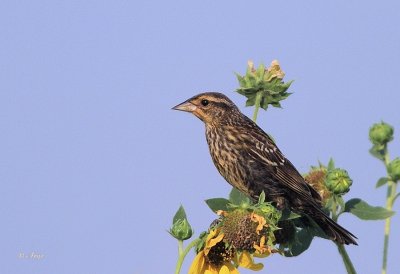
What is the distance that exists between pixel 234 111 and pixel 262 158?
0.82 metres

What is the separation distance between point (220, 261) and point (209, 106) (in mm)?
2281

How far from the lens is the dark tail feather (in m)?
6.32

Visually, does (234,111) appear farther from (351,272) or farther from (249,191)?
(351,272)

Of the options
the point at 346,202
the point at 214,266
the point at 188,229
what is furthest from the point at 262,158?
the point at 188,229

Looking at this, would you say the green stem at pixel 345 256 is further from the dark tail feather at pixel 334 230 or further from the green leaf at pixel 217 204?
the green leaf at pixel 217 204

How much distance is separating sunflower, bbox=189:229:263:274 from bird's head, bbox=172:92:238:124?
6.91 ft

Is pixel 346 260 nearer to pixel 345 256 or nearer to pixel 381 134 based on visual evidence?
pixel 345 256

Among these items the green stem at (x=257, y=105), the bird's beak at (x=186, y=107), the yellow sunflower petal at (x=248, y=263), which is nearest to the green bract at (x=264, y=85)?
the green stem at (x=257, y=105)

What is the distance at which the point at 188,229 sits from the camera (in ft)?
18.0

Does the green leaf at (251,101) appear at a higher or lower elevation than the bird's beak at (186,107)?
lower

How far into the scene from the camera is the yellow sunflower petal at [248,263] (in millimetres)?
6242

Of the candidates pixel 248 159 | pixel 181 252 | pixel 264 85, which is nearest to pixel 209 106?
pixel 248 159

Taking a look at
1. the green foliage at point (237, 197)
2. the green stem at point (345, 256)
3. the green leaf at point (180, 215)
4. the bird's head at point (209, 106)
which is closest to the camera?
the green leaf at point (180, 215)

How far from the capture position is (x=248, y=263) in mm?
6297
